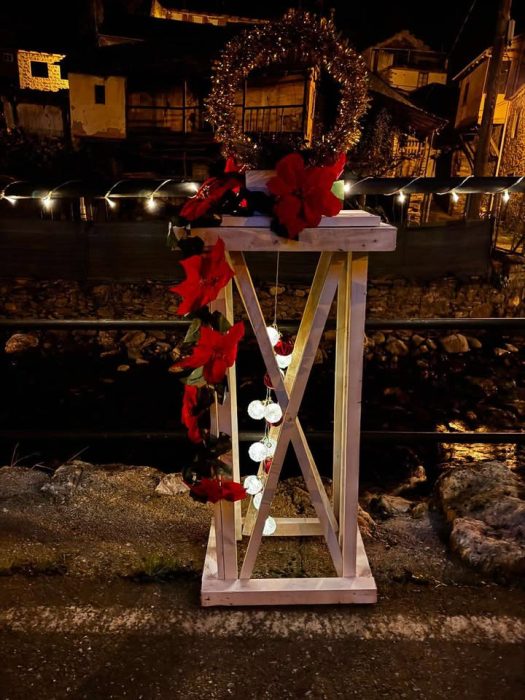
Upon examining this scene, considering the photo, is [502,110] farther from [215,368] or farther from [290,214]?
[215,368]

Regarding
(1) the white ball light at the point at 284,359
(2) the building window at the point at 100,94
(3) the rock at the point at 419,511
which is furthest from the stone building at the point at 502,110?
(1) the white ball light at the point at 284,359

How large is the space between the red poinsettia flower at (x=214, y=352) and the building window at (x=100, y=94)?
892 inches

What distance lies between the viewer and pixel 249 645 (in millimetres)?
2000

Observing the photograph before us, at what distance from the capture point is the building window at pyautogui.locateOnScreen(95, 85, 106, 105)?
21.1m

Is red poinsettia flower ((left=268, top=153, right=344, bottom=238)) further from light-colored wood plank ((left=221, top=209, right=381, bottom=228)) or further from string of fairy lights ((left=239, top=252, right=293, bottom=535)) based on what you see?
string of fairy lights ((left=239, top=252, right=293, bottom=535))

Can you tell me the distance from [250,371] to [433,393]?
3.04 m

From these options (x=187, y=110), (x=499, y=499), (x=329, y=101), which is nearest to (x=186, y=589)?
(x=499, y=499)

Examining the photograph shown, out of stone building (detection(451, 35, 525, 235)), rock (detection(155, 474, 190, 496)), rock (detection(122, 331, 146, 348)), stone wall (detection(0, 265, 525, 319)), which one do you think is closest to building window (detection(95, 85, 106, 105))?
stone wall (detection(0, 265, 525, 319))

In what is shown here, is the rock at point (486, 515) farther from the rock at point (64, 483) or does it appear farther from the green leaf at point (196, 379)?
the rock at point (64, 483)

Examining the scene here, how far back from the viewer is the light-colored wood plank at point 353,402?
199 cm

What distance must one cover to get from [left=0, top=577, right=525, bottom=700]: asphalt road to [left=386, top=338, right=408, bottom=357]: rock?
293 inches

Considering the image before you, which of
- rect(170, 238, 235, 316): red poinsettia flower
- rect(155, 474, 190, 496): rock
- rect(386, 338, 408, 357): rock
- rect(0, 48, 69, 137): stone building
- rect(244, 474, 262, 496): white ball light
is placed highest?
rect(0, 48, 69, 137): stone building

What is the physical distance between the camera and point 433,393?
840cm

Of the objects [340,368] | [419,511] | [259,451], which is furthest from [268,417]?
[419,511]
